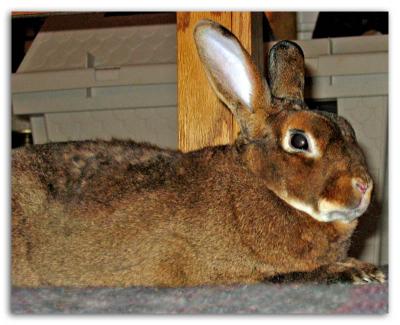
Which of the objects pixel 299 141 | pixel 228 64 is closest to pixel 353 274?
pixel 299 141

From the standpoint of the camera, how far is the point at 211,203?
178 centimetres

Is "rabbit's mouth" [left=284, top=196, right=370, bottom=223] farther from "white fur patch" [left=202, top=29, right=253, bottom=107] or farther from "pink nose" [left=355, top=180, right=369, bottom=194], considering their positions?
"white fur patch" [left=202, top=29, right=253, bottom=107]

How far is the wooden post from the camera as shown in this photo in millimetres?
2197

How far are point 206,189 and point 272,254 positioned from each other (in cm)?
24

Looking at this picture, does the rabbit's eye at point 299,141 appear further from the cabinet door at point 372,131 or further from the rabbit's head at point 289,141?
the cabinet door at point 372,131

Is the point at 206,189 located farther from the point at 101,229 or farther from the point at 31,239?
the point at 31,239

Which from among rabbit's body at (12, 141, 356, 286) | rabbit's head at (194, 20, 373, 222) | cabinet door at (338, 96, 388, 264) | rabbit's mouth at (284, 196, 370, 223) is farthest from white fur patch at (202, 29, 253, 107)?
cabinet door at (338, 96, 388, 264)

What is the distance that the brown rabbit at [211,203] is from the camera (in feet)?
5.57

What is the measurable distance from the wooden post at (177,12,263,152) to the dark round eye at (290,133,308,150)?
488mm

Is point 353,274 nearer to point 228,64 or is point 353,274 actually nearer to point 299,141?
point 299,141

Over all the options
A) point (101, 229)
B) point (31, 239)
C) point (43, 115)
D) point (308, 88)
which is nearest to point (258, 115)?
point (101, 229)

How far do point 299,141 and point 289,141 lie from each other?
0.03 m

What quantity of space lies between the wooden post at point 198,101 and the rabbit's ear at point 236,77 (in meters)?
0.32

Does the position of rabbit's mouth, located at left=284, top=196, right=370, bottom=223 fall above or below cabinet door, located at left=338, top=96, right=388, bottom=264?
below
